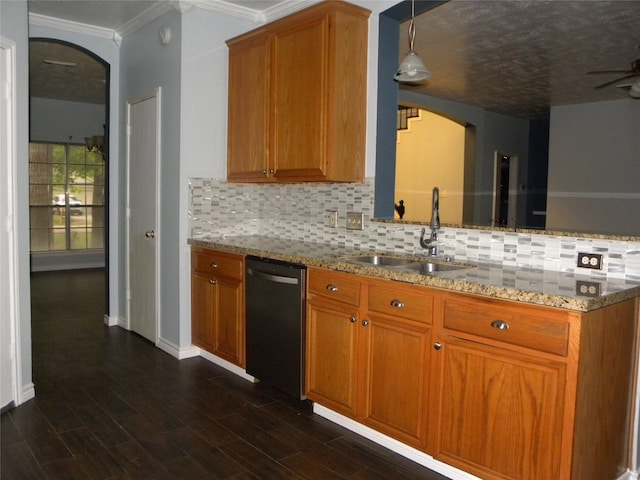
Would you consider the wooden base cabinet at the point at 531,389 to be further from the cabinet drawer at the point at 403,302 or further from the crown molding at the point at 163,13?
the crown molding at the point at 163,13

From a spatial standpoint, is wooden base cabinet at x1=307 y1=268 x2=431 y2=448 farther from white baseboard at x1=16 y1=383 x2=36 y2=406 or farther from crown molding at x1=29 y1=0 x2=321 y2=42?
crown molding at x1=29 y1=0 x2=321 y2=42

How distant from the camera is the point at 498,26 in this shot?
437cm

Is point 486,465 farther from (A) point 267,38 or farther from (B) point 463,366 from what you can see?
(A) point 267,38

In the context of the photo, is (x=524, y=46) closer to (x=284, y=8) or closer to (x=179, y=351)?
(x=284, y=8)

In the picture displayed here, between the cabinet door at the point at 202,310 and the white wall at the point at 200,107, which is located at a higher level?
the white wall at the point at 200,107

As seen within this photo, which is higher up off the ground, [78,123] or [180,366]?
[78,123]

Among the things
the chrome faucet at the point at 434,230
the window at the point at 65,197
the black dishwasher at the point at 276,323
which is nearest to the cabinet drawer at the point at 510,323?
the chrome faucet at the point at 434,230

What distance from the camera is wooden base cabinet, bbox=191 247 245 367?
3441 mm

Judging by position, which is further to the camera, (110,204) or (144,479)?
(110,204)

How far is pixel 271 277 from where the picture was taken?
3072mm

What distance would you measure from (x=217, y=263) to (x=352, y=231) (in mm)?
981

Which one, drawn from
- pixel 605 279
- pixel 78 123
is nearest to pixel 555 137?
pixel 605 279

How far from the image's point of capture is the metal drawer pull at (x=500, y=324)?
196 cm

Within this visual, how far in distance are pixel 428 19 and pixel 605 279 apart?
282 cm
